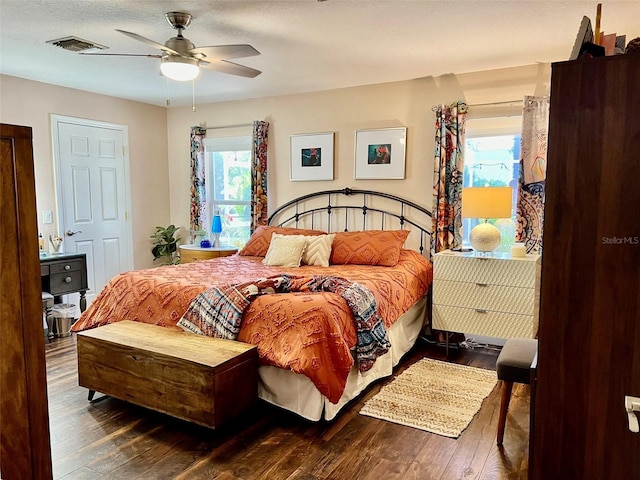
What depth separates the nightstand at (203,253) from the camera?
4973mm

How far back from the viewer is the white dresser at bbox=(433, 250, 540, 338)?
3488 millimetres

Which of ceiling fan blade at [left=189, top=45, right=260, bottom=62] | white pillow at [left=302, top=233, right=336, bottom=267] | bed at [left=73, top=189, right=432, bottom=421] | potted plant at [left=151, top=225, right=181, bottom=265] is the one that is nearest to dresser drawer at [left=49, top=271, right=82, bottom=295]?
bed at [left=73, top=189, right=432, bottom=421]

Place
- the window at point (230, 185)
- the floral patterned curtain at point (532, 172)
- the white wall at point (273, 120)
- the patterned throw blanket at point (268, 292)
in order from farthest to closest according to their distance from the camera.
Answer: the window at point (230, 185), the white wall at point (273, 120), the floral patterned curtain at point (532, 172), the patterned throw blanket at point (268, 292)

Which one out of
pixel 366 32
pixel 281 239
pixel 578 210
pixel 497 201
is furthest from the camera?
pixel 281 239

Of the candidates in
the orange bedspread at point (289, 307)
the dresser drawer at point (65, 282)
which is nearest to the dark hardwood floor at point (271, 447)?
the orange bedspread at point (289, 307)

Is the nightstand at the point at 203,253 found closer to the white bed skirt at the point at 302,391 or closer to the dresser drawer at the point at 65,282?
the dresser drawer at the point at 65,282

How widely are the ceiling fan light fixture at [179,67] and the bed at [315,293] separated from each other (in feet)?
4.48

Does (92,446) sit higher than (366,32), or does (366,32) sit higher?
(366,32)

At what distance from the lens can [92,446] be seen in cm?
241

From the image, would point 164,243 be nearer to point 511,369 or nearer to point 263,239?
point 263,239

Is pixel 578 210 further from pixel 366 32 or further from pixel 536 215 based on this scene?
pixel 536 215

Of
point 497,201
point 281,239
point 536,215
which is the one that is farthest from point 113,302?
point 536,215

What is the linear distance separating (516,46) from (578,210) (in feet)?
8.26

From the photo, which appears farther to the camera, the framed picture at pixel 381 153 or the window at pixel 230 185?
the window at pixel 230 185
